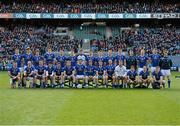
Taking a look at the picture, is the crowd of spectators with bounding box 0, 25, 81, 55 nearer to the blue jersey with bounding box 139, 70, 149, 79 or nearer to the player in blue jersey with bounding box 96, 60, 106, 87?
the player in blue jersey with bounding box 96, 60, 106, 87

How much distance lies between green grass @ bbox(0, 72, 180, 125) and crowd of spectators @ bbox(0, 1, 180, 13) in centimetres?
3299

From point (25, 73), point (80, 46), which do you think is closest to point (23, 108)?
point (25, 73)

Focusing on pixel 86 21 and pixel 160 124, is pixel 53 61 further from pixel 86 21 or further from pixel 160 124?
pixel 86 21

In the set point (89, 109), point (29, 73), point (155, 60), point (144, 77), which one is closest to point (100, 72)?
point (144, 77)

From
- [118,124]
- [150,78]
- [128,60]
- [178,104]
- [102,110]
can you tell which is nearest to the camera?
[118,124]

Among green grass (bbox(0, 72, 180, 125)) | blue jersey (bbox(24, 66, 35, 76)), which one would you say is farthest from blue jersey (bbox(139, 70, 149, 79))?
blue jersey (bbox(24, 66, 35, 76))

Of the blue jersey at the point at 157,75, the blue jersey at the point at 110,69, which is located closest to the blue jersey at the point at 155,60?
the blue jersey at the point at 157,75

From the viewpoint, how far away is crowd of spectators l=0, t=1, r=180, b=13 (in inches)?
1998

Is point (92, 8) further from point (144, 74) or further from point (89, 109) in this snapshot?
point (89, 109)

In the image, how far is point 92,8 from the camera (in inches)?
2018

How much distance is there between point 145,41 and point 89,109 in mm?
34747

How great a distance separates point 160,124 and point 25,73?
1187cm

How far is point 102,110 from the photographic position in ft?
44.6

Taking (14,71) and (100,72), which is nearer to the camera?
(14,71)
